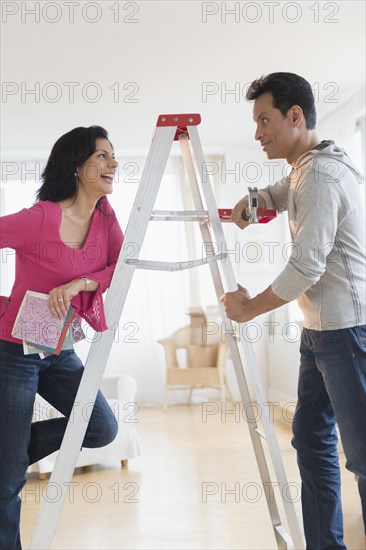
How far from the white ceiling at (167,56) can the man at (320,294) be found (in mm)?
1891

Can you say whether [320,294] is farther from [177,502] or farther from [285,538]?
[177,502]

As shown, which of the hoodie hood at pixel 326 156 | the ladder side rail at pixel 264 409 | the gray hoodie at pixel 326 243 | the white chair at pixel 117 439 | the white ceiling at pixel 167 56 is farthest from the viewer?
the white chair at pixel 117 439

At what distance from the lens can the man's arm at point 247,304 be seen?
6.79 feet

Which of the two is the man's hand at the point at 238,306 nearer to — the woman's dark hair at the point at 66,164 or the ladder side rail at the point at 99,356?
the ladder side rail at the point at 99,356

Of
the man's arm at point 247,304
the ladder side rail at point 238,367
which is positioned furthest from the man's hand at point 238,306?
the ladder side rail at point 238,367

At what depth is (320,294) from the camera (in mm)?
2109

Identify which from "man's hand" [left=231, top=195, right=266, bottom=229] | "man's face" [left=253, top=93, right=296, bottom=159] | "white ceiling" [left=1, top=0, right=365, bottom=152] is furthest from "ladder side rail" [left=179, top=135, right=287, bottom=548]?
"white ceiling" [left=1, top=0, right=365, bottom=152]

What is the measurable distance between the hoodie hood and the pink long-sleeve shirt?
75 cm

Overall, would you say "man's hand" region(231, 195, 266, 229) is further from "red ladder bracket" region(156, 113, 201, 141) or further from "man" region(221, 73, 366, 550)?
"red ladder bracket" region(156, 113, 201, 141)

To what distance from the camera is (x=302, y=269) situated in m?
1.98

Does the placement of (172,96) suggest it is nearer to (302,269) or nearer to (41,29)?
(41,29)

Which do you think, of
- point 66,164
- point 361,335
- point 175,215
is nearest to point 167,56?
point 66,164

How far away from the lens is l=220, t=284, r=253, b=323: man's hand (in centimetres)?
213

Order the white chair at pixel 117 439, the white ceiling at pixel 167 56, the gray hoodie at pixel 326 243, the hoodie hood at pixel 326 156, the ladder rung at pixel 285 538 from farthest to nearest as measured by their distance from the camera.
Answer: the white chair at pixel 117 439 < the white ceiling at pixel 167 56 < the ladder rung at pixel 285 538 < the hoodie hood at pixel 326 156 < the gray hoodie at pixel 326 243
